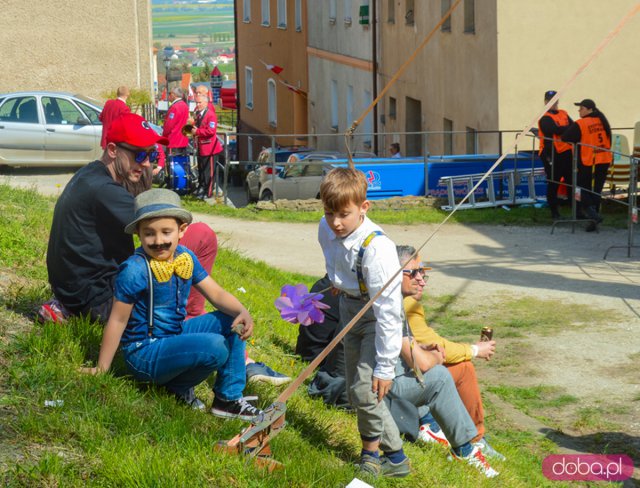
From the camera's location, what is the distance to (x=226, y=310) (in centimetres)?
504

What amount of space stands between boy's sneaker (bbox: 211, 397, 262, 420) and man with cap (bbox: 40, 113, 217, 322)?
3.24ft

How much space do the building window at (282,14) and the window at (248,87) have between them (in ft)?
18.6

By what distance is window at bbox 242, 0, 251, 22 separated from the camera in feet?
157

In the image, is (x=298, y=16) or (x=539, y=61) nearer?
(x=539, y=61)

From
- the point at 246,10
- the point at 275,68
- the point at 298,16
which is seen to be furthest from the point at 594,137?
the point at 246,10

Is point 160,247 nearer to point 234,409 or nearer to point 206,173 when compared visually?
point 234,409

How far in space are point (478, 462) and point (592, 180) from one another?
1103 centimetres

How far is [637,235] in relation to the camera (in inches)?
585

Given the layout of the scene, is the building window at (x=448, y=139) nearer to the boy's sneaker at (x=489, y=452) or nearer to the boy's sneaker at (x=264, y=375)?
the boy's sneaker at (x=264, y=375)

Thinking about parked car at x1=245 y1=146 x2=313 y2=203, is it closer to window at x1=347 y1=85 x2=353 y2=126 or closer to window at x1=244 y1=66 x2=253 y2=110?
window at x1=347 y1=85 x2=353 y2=126

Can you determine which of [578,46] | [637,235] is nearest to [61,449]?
[637,235]

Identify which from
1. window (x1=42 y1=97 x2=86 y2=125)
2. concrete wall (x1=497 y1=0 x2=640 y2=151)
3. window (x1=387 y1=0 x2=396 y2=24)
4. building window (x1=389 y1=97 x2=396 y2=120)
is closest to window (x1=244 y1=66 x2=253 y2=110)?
building window (x1=389 y1=97 x2=396 y2=120)

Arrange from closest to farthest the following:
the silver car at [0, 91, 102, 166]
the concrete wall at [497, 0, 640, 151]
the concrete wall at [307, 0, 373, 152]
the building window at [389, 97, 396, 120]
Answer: the concrete wall at [497, 0, 640, 151]
the silver car at [0, 91, 102, 166]
the building window at [389, 97, 396, 120]
the concrete wall at [307, 0, 373, 152]

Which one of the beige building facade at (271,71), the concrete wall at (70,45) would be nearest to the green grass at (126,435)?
the concrete wall at (70,45)
